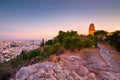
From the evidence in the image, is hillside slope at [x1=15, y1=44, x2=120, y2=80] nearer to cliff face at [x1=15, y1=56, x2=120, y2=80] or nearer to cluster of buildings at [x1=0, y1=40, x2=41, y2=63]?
cliff face at [x1=15, y1=56, x2=120, y2=80]

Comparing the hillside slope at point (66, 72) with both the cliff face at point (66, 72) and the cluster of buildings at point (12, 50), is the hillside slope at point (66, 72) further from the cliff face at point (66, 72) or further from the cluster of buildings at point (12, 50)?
the cluster of buildings at point (12, 50)

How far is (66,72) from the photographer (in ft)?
46.6

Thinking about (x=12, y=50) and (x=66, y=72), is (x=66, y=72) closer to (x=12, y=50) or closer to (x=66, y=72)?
(x=66, y=72)

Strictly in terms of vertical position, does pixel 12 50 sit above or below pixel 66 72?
below

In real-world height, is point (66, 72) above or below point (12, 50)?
above

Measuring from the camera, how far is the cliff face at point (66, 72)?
13221 mm

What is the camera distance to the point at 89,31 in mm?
56906

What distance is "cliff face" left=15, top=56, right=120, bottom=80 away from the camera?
521 inches

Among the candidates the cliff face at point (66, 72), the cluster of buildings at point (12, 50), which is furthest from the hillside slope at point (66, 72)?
the cluster of buildings at point (12, 50)

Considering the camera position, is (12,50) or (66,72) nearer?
(66,72)

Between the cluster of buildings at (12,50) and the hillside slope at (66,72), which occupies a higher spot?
the hillside slope at (66,72)

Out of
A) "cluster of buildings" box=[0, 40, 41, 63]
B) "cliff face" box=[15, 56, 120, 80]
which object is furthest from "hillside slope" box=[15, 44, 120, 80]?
"cluster of buildings" box=[0, 40, 41, 63]

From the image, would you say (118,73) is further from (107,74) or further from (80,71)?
(80,71)

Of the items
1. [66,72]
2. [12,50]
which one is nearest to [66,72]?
[66,72]
